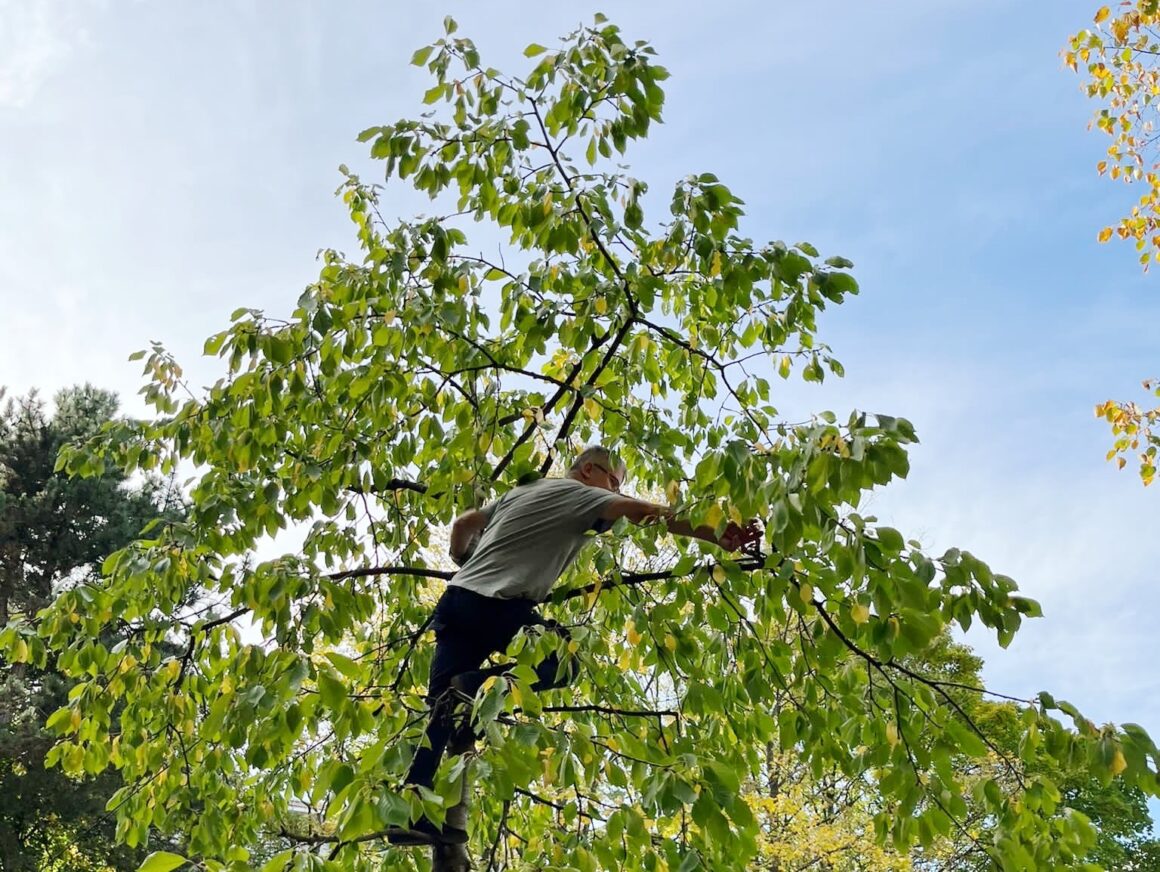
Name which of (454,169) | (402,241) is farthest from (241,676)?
(454,169)

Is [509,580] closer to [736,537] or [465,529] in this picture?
[465,529]

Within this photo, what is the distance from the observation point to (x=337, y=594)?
3.18 metres

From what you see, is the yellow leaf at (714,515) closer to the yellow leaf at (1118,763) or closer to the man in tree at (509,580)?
the man in tree at (509,580)

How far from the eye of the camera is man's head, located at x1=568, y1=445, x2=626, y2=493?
3744 mm

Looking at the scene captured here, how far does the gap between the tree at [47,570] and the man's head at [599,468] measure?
11.7 meters

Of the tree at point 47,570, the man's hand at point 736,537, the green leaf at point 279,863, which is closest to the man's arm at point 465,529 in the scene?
the man's hand at point 736,537

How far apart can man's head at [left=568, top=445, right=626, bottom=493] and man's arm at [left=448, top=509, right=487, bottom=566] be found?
45 centimetres

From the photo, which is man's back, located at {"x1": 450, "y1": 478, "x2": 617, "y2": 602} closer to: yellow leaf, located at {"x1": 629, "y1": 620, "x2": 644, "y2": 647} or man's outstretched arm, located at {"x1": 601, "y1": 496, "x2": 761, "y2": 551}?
man's outstretched arm, located at {"x1": 601, "y1": 496, "x2": 761, "y2": 551}

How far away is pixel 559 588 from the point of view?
3.13 metres

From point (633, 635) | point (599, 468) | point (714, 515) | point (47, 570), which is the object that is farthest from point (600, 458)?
point (47, 570)

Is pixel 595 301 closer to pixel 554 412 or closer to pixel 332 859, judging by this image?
pixel 554 412

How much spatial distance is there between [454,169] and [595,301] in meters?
0.95

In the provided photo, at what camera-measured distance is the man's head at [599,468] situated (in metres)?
3.74

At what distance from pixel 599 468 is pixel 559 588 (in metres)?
0.75
